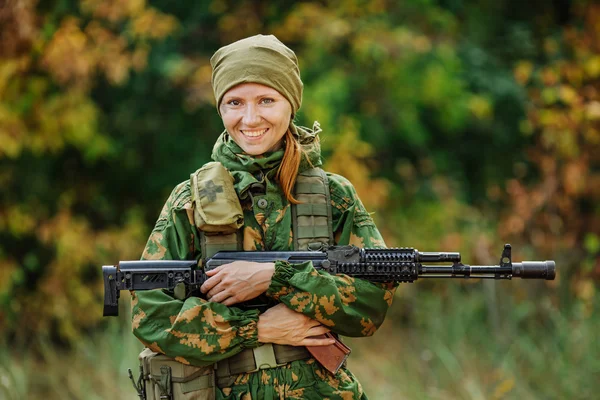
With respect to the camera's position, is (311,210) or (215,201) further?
(311,210)

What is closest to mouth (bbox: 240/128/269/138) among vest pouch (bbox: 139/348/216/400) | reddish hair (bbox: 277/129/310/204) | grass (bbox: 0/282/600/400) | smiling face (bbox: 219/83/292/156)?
smiling face (bbox: 219/83/292/156)

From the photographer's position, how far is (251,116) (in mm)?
3186

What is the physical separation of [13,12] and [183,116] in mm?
2138

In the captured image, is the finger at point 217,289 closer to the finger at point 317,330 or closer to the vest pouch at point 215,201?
the vest pouch at point 215,201

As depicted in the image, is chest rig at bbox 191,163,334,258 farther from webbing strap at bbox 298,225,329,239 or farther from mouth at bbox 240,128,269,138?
mouth at bbox 240,128,269,138

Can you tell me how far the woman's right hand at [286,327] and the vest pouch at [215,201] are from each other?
35cm

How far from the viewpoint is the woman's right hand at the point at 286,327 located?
10.2 feet

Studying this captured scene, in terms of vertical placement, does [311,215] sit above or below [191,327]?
above

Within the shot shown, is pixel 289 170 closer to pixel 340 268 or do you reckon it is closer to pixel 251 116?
pixel 251 116

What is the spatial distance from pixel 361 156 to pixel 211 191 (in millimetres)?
5261

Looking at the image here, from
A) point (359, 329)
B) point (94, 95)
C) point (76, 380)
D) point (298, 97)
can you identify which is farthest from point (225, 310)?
point (94, 95)

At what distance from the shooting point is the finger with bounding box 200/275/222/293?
3076 mm

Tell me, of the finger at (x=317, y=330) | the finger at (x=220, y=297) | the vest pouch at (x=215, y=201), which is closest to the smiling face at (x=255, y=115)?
the vest pouch at (x=215, y=201)

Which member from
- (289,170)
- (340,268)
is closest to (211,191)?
(289,170)
